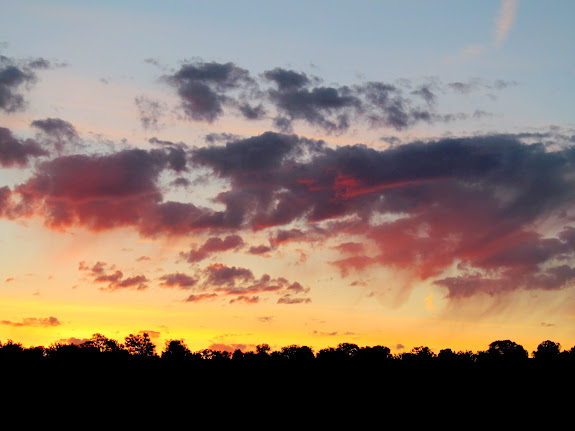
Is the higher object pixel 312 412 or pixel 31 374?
pixel 31 374

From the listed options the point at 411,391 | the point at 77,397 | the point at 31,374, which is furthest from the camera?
the point at 411,391

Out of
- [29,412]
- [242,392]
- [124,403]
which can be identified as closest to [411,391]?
[242,392]

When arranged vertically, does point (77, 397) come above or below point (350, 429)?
above

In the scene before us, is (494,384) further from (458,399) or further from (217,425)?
(217,425)

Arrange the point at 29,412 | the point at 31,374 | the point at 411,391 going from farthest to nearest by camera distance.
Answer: the point at 411,391
the point at 31,374
the point at 29,412

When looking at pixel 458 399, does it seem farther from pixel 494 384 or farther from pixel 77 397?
pixel 77 397

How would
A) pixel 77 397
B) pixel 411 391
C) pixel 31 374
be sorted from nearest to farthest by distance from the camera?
pixel 77 397 < pixel 31 374 < pixel 411 391

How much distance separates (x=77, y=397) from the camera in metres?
166

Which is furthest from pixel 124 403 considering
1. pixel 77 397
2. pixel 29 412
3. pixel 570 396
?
pixel 570 396

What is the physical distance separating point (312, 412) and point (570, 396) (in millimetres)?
67442

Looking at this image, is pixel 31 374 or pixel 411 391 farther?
pixel 411 391

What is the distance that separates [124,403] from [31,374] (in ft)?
104

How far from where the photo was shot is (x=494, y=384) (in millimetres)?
195875

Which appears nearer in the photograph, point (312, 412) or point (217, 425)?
point (217, 425)
